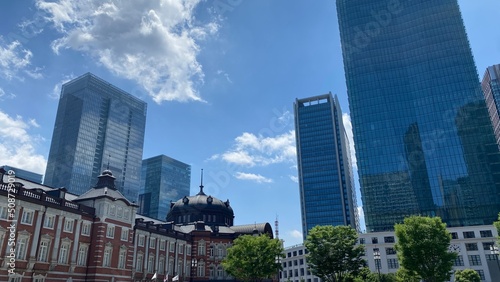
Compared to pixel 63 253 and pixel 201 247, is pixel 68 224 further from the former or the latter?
pixel 201 247

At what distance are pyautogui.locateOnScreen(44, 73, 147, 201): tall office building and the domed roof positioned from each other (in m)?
83.5

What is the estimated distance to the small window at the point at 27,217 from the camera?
40875mm

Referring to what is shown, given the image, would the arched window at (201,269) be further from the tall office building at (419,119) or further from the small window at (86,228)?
the tall office building at (419,119)

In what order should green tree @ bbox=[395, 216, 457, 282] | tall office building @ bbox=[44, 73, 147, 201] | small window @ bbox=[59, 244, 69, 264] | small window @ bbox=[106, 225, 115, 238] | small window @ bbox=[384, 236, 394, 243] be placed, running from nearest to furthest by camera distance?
green tree @ bbox=[395, 216, 457, 282] → small window @ bbox=[59, 244, 69, 264] → small window @ bbox=[106, 225, 115, 238] → small window @ bbox=[384, 236, 394, 243] → tall office building @ bbox=[44, 73, 147, 201]

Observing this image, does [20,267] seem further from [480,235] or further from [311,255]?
[480,235]

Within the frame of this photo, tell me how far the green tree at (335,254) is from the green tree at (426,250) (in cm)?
714

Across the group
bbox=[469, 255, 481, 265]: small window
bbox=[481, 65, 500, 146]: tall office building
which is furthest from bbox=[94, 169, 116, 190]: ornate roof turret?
bbox=[481, 65, 500, 146]: tall office building

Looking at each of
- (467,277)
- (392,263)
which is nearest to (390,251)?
(392,263)

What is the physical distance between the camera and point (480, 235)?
7556 centimetres

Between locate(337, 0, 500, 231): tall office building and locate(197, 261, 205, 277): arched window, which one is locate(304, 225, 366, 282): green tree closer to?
locate(197, 261, 205, 277): arched window

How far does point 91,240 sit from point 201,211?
34229 millimetres

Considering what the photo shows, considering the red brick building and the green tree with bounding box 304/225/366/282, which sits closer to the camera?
the red brick building

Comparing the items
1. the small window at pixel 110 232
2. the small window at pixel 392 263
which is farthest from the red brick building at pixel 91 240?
the small window at pixel 392 263

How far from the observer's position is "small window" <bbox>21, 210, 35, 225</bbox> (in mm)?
40875
